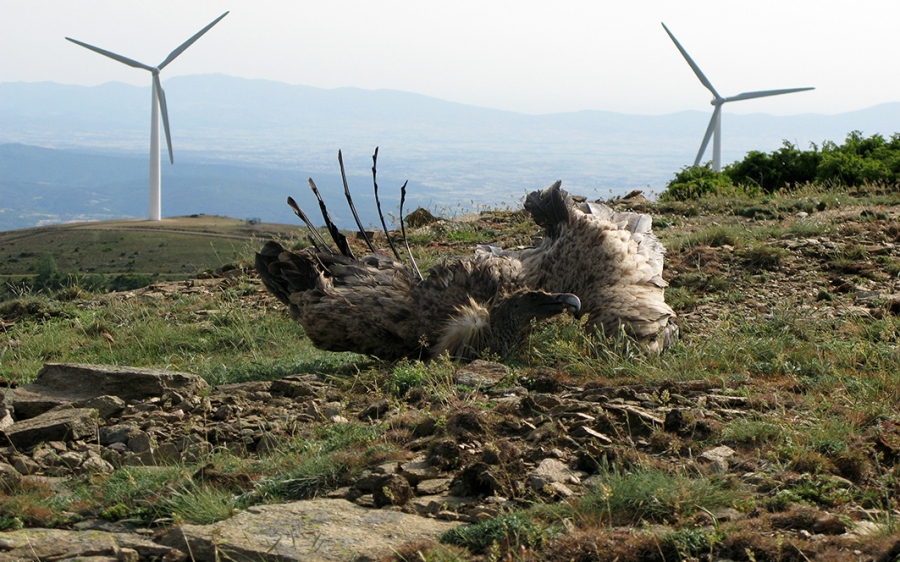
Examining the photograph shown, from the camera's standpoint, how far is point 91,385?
642cm

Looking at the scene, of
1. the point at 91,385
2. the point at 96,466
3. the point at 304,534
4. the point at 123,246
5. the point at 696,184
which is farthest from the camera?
the point at 123,246

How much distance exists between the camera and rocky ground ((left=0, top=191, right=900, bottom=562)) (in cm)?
354

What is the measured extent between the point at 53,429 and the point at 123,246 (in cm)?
7513

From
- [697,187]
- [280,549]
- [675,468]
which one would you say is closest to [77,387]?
[280,549]

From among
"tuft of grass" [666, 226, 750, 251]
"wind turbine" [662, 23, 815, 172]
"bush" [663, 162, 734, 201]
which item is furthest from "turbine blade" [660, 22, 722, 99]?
"tuft of grass" [666, 226, 750, 251]

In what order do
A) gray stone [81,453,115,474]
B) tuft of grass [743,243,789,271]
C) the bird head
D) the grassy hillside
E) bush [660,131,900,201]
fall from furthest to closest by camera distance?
the grassy hillside → bush [660,131,900,201] → tuft of grass [743,243,789,271] → the bird head → gray stone [81,453,115,474]

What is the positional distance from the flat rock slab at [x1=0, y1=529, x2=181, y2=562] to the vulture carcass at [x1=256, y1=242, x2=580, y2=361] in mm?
3347

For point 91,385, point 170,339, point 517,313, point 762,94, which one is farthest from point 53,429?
point 762,94

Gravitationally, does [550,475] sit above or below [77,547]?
above

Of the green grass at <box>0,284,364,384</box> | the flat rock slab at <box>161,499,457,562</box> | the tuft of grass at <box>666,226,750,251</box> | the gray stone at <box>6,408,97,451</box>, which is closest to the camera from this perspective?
the flat rock slab at <box>161,499,457,562</box>

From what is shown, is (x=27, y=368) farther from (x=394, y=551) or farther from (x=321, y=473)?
(x=394, y=551)

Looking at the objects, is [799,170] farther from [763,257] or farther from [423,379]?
[423,379]

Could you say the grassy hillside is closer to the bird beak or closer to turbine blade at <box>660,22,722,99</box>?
turbine blade at <box>660,22,722,99</box>

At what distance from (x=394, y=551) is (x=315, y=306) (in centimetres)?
396
